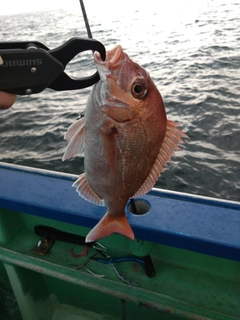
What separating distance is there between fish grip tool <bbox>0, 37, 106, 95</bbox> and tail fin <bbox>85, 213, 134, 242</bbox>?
2.37ft

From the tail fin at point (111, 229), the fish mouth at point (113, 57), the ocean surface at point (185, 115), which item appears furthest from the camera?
the ocean surface at point (185, 115)

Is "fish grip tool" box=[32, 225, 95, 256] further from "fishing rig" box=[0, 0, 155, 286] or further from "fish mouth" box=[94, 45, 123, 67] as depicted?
"fish mouth" box=[94, 45, 123, 67]

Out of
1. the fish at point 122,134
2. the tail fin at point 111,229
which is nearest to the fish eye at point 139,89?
the fish at point 122,134

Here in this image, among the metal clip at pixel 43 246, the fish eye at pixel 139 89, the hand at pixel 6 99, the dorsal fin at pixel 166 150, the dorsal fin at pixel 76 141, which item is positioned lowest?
the metal clip at pixel 43 246

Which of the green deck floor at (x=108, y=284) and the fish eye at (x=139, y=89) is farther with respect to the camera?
the green deck floor at (x=108, y=284)

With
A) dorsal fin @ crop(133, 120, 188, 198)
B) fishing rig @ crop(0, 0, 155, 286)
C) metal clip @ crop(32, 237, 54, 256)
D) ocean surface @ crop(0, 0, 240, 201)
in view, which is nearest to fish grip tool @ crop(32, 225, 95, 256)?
metal clip @ crop(32, 237, 54, 256)

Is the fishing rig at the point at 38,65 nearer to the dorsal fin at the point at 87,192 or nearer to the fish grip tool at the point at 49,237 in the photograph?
the dorsal fin at the point at 87,192

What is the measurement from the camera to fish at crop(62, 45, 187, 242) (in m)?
1.40

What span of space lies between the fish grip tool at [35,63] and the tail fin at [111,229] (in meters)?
0.72

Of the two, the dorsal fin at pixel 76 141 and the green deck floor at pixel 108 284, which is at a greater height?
the dorsal fin at pixel 76 141

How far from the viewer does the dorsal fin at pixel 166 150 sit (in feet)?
4.95

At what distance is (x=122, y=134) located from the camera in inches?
56.5

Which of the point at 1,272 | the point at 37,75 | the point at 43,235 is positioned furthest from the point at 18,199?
the point at 37,75

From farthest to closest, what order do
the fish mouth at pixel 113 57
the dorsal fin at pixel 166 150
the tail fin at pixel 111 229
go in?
the tail fin at pixel 111 229
the dorsal fin at pixel 166 150
the fish mouth at pixel 113 57
